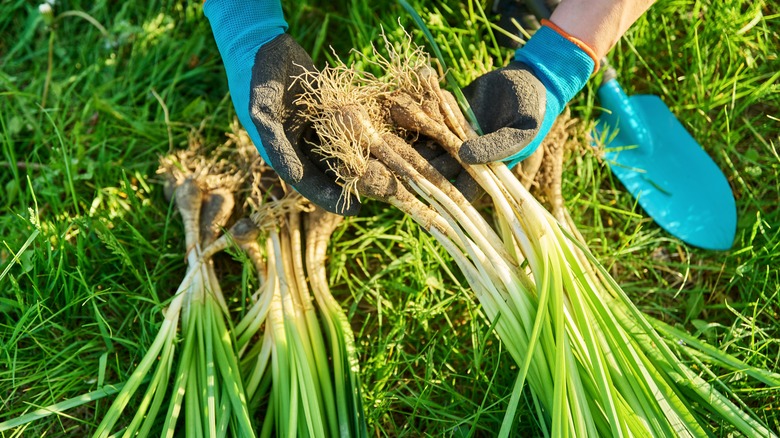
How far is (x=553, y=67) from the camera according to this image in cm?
171

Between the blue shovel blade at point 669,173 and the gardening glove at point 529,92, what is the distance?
45 cm

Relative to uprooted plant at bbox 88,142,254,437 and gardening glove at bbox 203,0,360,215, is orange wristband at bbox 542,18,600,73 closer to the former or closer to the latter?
gardening glove at bbox 203,0,360,215

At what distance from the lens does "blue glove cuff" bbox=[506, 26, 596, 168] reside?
1.69m

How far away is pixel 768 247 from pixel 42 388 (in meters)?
2.37

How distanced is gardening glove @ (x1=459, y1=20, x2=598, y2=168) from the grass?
0.37 metres

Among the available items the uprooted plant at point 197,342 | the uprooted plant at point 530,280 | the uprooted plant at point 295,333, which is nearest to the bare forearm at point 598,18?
the uprooted plant at point 530,280

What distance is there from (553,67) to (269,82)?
0.82m

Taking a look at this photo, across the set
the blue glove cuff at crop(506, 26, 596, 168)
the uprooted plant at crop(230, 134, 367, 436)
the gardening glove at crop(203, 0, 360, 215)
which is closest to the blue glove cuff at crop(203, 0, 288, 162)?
the gardening glove at crop(203, 0, 360, 215)

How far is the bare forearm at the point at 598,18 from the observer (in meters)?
1.63

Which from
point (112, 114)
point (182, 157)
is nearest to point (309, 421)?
point (182, 157)

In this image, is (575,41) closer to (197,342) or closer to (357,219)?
(357,219)

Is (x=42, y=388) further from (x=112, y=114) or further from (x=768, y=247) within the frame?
(x=768, y=247)

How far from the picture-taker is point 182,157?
2.10 metres

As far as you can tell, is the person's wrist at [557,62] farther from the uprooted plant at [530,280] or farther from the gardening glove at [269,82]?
the gardening glove at [269,82]
